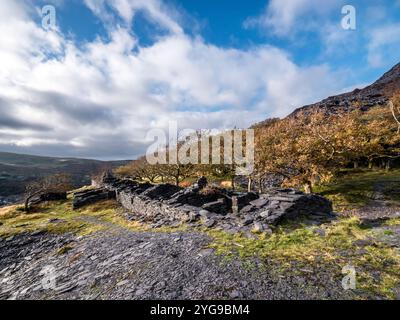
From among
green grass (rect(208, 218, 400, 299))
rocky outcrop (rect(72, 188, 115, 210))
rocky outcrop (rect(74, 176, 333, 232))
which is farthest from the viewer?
rocky outcrop (rect(72, 188, 115, 210))

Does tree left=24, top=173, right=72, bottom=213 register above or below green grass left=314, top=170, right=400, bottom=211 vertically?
below

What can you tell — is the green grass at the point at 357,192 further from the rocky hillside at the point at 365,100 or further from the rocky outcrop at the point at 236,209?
the rocky hillside at the point at 365,100

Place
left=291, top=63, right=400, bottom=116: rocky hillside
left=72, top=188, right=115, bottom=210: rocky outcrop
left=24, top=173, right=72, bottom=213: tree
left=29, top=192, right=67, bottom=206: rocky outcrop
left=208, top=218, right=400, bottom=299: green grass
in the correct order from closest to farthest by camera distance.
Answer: left=208, top=218, right=400, bottom=299: green grass → left=72, top=188, right=115, bottom=210: rocky outcrop → left=24, top=173, right=72, bottom=213: tree → left=29, top=192, right=67, bottom=206: rocky outcrop → left=291, top=63, right=400, bottom=116: rocky hillside

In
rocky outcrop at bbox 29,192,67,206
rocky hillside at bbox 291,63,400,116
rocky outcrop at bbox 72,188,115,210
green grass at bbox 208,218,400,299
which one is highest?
rocky hillside at bbox 291,63,400,116

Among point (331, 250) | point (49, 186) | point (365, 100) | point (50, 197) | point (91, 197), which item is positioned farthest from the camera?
point (365, 100)

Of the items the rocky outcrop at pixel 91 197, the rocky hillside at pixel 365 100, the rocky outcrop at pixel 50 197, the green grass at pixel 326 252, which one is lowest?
the rocky outcrop at pixel 50 197

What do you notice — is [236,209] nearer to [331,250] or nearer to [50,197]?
[331,250]

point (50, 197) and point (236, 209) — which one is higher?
point (236, 209)

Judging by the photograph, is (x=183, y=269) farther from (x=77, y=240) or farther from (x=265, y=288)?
(x=77, y=240)

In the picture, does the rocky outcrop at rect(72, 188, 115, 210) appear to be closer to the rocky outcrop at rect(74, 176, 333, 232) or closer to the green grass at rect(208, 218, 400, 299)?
the rocky outcrop at rect(74, 176, 333, 232)

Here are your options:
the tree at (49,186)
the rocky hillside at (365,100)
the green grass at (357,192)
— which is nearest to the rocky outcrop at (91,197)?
the tree at (49,186)

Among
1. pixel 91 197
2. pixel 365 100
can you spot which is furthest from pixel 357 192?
pixel 365 100

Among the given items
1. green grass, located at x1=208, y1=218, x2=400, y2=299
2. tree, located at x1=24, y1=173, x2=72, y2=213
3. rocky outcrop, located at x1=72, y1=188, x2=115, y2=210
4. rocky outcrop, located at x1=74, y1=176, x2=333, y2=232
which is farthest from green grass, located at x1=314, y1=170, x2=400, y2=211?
tree, located at x1=24, y1=173, x2=72, y2=213

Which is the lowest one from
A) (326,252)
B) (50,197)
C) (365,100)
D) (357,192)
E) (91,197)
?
(50,197)
